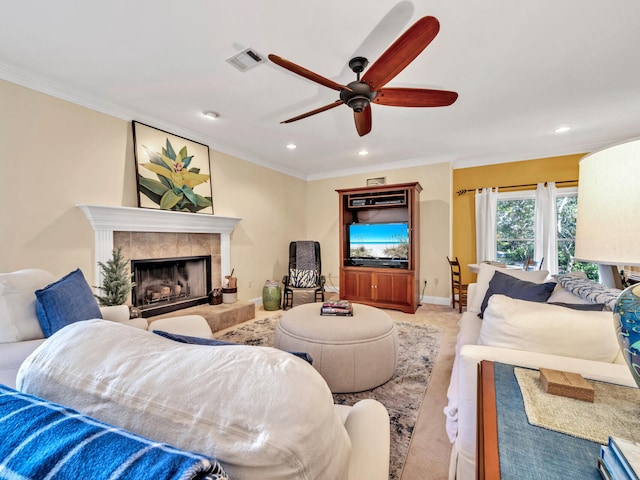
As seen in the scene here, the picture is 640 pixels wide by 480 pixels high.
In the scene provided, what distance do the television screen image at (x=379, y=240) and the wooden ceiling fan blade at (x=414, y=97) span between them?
101 inches

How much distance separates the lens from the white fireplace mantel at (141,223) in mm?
2725

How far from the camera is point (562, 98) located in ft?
8.85

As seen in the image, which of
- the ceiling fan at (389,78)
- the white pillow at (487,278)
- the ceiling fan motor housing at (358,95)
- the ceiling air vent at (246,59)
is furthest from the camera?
the white pillow at (487,278)

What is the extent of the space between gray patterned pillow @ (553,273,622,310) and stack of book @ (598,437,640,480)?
3.46 feet

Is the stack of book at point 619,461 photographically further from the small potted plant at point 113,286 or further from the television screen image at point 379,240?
the television screen image at point 379,240

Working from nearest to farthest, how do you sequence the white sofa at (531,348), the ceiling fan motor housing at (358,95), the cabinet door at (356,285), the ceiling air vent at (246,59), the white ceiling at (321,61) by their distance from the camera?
the white sofa at (531,348)
the white ceiling at (321,61)
the ceiling fan motor housing at (358,95)
the ceiling air vent at (246,59)
the cabinet door at (356,285)

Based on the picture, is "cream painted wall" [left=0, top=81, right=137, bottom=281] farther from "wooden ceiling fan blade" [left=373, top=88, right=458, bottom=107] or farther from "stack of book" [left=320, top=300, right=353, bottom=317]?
"wooden ceiling fan blade" [left=373, top=88, right=458, bottom=107]

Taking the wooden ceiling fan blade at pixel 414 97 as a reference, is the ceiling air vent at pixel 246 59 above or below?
above

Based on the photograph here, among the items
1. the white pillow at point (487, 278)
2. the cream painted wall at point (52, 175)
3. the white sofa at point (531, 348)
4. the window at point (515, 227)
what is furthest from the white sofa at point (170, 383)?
the window at point (515, 227)

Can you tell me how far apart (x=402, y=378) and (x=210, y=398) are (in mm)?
2108

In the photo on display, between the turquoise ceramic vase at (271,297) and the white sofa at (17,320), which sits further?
the turquoise ceramic vase at (271,297)

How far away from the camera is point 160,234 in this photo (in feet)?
10.9

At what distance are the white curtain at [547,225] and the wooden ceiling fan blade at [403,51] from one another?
12.5 ft

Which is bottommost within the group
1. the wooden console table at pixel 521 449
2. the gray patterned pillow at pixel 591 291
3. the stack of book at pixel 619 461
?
the wooden console table at pixel 521 449
